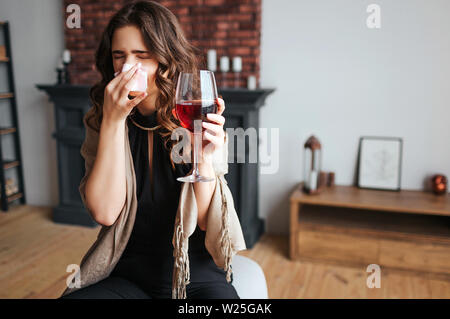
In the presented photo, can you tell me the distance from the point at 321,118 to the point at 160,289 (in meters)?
1.82

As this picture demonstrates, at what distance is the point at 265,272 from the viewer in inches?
89.9

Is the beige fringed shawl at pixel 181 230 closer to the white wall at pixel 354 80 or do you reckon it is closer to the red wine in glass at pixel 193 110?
the red wine in glass at pixel 193 110

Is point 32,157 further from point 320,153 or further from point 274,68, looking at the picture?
point 320,153

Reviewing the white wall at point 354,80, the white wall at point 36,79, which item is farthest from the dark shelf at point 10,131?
the white wall at point 354,80

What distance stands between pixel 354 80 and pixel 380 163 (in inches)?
20.8

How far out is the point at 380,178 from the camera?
2.52 metres

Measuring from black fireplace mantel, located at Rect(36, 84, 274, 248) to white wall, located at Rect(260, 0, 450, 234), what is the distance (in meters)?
0.24

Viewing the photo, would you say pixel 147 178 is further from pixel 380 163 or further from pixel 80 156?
pixel 80 156

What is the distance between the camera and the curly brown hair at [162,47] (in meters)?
0.99

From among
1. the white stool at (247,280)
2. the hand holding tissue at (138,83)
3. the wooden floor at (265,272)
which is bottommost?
the wooden floor at (265,272)
